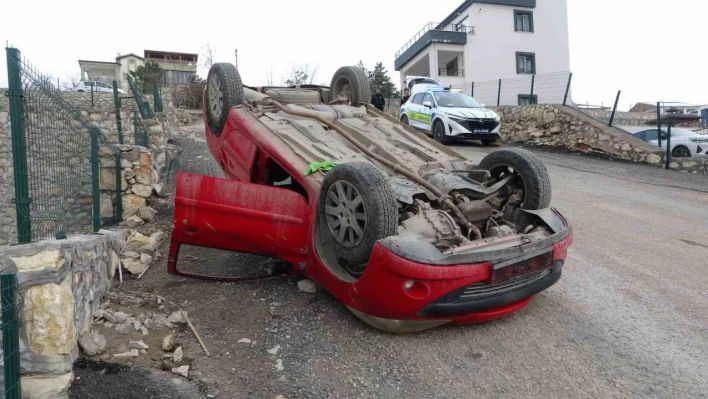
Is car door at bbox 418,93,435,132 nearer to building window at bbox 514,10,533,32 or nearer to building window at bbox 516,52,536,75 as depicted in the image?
building window at bbox 516,52,536,75

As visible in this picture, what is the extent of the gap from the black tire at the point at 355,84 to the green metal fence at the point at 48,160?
3.00m

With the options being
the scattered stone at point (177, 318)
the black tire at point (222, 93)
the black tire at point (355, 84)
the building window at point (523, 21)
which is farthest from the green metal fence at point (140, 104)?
the building window at point (523, 21)

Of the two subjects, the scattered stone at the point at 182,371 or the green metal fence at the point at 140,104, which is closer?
the scattered stone at the point at 182,371

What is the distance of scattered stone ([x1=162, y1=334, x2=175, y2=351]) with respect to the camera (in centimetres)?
360

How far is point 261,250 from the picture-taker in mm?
4340

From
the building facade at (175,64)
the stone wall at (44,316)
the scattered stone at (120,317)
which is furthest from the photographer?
the building facade at (175,64)

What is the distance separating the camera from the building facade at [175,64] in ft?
146

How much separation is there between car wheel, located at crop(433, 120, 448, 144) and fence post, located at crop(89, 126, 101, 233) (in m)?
10.0

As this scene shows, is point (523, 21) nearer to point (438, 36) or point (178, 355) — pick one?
point (438, 36)

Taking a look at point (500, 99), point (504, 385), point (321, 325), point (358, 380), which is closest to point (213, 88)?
point (321, 325)

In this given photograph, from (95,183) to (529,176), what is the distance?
13.9 feet

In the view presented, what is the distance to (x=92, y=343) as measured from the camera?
3463 mm

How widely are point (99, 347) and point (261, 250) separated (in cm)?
138

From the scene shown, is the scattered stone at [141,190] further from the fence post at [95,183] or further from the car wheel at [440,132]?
the car wheel at [440,132]
